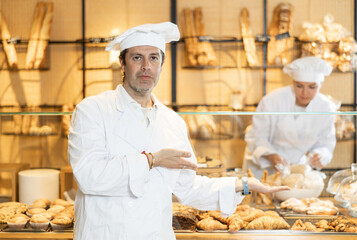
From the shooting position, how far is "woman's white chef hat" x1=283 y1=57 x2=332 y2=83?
3.27 metres

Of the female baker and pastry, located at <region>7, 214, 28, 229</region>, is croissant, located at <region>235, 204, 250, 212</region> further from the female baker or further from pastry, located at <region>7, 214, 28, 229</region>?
pastry, located at <region>7, 214, 28, 229</region>

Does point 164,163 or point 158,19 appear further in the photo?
point 158,19

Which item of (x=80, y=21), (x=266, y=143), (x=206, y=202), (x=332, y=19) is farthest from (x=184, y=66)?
(x=206, y=202)

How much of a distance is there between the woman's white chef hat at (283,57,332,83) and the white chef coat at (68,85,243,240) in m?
1.52

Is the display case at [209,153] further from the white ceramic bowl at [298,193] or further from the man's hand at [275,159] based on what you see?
the man's hand at [275,159]

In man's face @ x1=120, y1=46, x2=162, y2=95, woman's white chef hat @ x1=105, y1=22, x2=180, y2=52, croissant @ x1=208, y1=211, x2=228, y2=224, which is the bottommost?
croissant @ x1=208, y1=211, x2=228, y2=224

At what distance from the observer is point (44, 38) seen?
4.89 m

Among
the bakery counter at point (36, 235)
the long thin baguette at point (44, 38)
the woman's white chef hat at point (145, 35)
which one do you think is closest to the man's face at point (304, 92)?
the woman's white chef hat at point (145, 35)

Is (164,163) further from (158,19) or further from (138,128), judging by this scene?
(158,19)

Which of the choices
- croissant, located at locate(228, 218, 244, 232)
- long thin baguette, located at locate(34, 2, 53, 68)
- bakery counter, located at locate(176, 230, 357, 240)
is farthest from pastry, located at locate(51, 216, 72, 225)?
long thin baguette, located at locate(34, 2, 53, 68)

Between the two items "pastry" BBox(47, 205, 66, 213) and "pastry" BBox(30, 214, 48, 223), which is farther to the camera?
"pastry" BBox(47, 205, 66, 213)

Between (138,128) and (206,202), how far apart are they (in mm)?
495

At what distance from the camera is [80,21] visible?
5133 mm

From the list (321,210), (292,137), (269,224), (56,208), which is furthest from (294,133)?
(56,208)
